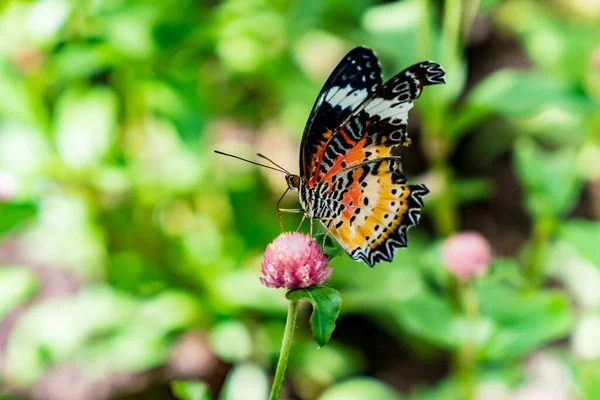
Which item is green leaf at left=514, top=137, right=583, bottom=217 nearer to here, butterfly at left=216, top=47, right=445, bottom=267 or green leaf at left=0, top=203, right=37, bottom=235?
butterfly at left=216, top=47, right=445, bottom=267

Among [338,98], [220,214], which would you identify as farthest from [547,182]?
[220,214]

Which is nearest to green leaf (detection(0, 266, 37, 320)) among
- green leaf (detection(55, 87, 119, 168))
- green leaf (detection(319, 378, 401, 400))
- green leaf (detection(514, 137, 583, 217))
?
green leaf (detection(55, 87, 119, 168))

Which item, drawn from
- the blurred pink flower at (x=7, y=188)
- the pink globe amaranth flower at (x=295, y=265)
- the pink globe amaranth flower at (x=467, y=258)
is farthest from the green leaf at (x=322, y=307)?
the blurred pink flower at (x=7, y=188)

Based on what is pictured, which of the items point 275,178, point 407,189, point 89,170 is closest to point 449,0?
point 407,189

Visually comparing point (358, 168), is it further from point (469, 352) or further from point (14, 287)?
point (14, 287)

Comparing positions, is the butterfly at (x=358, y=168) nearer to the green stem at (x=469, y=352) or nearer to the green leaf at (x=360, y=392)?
the green stem at (x=469, y=352)

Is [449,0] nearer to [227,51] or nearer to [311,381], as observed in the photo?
[227,51]
